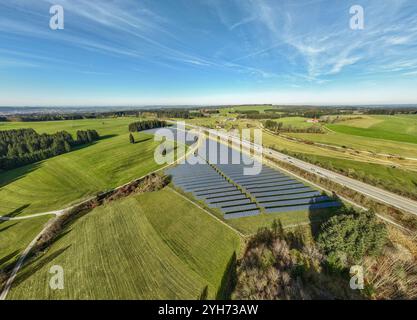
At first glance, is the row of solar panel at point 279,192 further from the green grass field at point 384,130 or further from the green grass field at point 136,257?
the green grass field at point 384,130

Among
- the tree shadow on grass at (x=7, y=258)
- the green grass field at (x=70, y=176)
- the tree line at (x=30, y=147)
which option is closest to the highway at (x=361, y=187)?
the green grass field at (x=70, y=176)

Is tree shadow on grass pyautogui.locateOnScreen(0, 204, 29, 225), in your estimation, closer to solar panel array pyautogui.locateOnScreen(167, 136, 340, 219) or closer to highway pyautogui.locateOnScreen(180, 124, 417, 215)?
solar panel array pyautogui.locateOnScreen(167, 136, 340, 219)

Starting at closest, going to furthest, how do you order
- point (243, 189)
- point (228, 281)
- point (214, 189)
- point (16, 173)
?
point (228, 281), point (243, 189), point (214, 189), point (16, 173)

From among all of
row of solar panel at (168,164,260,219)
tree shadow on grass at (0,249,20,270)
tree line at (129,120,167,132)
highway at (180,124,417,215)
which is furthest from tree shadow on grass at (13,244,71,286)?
tree line at (129,120,167,132)

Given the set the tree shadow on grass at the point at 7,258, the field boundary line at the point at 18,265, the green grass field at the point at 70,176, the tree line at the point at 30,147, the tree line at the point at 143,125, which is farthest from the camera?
the tree line at the point at 143,125

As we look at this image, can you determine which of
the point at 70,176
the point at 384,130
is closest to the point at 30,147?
the point at 70,176

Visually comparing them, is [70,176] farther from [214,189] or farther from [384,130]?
[384,130]

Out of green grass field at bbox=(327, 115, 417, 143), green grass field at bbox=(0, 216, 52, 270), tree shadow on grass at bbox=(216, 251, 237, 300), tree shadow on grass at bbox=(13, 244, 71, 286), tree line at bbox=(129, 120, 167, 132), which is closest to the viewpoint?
tree shadow on grass at bbox=(216, 251, 237, 300)
